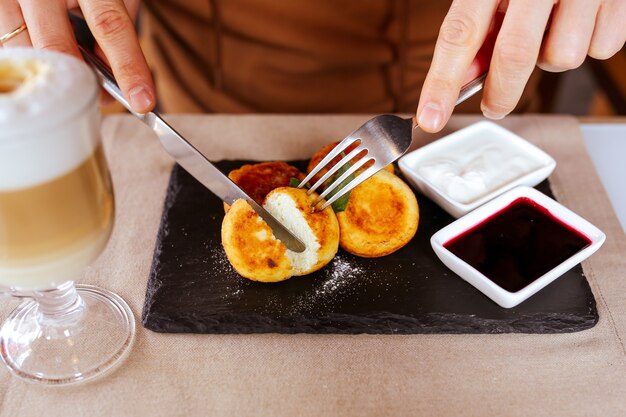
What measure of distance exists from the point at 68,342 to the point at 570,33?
3.65 ft

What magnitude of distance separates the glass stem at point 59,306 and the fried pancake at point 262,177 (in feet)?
1.16

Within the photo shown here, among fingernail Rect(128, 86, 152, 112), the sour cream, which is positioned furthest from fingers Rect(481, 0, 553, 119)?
fingernail Rect(128, 86, 152, 112)

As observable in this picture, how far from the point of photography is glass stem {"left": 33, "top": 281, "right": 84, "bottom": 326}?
1.11 meters

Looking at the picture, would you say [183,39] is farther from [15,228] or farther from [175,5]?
[15,228]

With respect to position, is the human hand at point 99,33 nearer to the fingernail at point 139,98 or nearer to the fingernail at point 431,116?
the fingernail at point 139,98

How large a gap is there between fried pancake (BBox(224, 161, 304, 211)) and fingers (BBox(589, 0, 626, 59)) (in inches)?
26.5

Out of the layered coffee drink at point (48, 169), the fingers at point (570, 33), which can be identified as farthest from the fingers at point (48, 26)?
the fingers at point (570, 33)

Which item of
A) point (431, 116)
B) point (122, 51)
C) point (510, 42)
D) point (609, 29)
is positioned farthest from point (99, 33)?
point (609, 29)

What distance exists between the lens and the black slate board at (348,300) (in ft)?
3.81

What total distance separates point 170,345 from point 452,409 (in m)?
0.52

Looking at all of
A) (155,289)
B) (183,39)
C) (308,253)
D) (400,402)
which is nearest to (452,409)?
(400,402)

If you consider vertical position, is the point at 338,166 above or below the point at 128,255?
above

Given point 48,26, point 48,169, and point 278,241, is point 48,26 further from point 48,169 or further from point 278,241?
point 278,241

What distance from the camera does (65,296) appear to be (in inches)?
44.1
